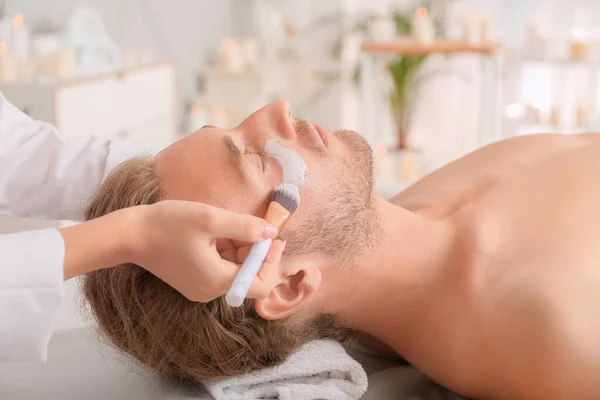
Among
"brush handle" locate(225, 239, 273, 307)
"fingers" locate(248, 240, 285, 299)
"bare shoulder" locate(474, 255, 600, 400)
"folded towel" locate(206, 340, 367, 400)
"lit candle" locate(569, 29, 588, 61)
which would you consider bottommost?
"folded towel" locate(206, 340, 367, 400)

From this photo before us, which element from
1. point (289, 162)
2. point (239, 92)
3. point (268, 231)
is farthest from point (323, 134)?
point (239, 92)

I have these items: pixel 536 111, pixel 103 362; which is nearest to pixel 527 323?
pixel 103 362

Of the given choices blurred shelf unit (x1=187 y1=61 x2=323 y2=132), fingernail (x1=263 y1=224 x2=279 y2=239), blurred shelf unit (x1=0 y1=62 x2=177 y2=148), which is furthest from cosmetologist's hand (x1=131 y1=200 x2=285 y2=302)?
blurred shelf unit (x1=187 y1=61 x2=323 y2=132)

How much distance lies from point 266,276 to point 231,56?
3.52 m

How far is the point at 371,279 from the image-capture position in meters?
1.43

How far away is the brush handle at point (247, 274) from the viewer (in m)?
0.95

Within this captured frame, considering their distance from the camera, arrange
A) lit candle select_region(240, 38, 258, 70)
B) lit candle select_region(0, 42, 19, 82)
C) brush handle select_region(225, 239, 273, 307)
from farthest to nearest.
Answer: lit candle select_region(240, 38, 258, 70) → lit candle select_region(0, 42, 19, 82) → brush handle select_region(225, 239, 273, 307)

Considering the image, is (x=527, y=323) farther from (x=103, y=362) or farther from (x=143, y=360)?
(x=103, y=362)

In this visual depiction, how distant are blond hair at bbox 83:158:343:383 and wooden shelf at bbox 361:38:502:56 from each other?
101 inches

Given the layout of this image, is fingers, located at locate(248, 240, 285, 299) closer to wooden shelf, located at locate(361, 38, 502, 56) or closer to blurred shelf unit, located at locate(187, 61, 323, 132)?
wooden shelf, located at locate(361, 38, 502, 56)

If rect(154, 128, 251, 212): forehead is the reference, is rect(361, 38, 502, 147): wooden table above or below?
below

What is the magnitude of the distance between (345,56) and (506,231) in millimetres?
3791

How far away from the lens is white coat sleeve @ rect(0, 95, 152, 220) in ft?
5.53

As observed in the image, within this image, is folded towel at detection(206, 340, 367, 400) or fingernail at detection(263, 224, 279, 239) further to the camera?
folded towel at detection(206, 340, 367, 400)
